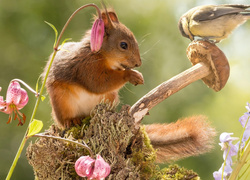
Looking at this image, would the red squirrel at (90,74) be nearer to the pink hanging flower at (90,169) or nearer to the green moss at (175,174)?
the green moss at (175,174)

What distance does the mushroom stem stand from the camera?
4.59 feet

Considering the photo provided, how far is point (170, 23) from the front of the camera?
3244mm

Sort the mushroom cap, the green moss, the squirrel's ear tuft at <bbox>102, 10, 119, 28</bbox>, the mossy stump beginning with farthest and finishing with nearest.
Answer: the mushroom cap → the squirrel's ear tuft at <bbox>102, 10, 119, 28</bbox> → the green moss → the mossy stump

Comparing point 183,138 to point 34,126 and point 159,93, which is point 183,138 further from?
point 34,126

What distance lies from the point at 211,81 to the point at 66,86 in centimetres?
67

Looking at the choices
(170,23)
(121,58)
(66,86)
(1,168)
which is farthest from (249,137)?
(170,23)

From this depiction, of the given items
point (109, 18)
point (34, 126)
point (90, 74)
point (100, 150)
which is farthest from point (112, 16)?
point (34, 126)

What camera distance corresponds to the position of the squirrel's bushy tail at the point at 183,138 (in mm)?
1458

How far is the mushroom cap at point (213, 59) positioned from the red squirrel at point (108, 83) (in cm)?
27

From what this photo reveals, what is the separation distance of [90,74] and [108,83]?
79 mm

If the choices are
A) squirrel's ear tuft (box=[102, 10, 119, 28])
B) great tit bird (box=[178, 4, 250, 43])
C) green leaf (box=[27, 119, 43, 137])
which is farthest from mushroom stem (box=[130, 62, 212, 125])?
green leaf (box=[27, 119, 43, 137])

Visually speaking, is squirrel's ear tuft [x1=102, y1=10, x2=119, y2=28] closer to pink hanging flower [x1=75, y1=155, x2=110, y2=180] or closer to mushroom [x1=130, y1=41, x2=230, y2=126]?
mushroom [x1=130, y1=41, x2=230, y2=126]

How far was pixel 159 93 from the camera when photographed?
1.44m

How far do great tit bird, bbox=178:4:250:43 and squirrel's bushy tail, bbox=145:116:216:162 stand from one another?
1.93ft
